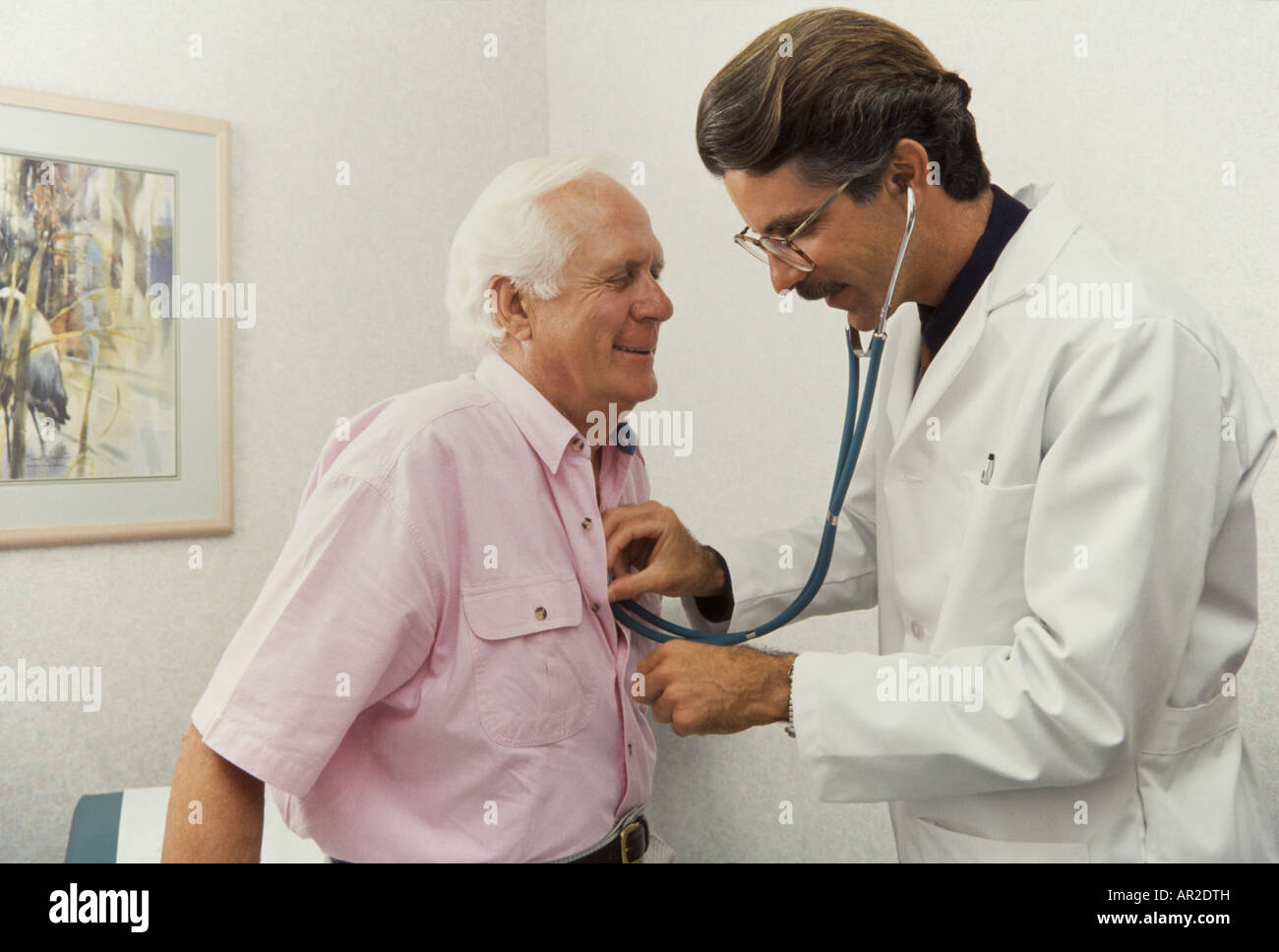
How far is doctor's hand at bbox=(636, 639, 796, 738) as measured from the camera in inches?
39.5

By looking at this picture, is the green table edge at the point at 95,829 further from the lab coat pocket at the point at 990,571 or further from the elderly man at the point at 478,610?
the lab coat pocket at the point at 990,571

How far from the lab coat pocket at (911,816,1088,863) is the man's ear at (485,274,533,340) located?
0.70 metres

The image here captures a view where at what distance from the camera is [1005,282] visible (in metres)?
1.05

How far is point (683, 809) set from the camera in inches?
84.6

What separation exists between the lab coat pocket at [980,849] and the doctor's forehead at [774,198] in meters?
0.67

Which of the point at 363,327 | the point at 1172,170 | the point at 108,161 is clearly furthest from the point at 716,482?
the point at 108,161

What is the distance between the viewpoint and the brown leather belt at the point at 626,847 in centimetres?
107

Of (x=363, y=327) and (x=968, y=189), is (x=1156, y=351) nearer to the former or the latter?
(x=968, y=189)

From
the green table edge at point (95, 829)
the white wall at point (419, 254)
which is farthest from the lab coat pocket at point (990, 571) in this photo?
the green table edge at point (95, 829)

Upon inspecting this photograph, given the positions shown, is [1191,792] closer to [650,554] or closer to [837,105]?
[650,554]

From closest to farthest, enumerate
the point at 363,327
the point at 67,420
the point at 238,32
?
the point at 67,420 → the point at 238,32 → the point at 363,327

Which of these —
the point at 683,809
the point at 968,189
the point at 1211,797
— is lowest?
the point at 683,809

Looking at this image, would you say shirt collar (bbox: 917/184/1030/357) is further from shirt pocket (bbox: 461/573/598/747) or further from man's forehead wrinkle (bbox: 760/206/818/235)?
shirt pocket (bbox: 461/573/598/747)
